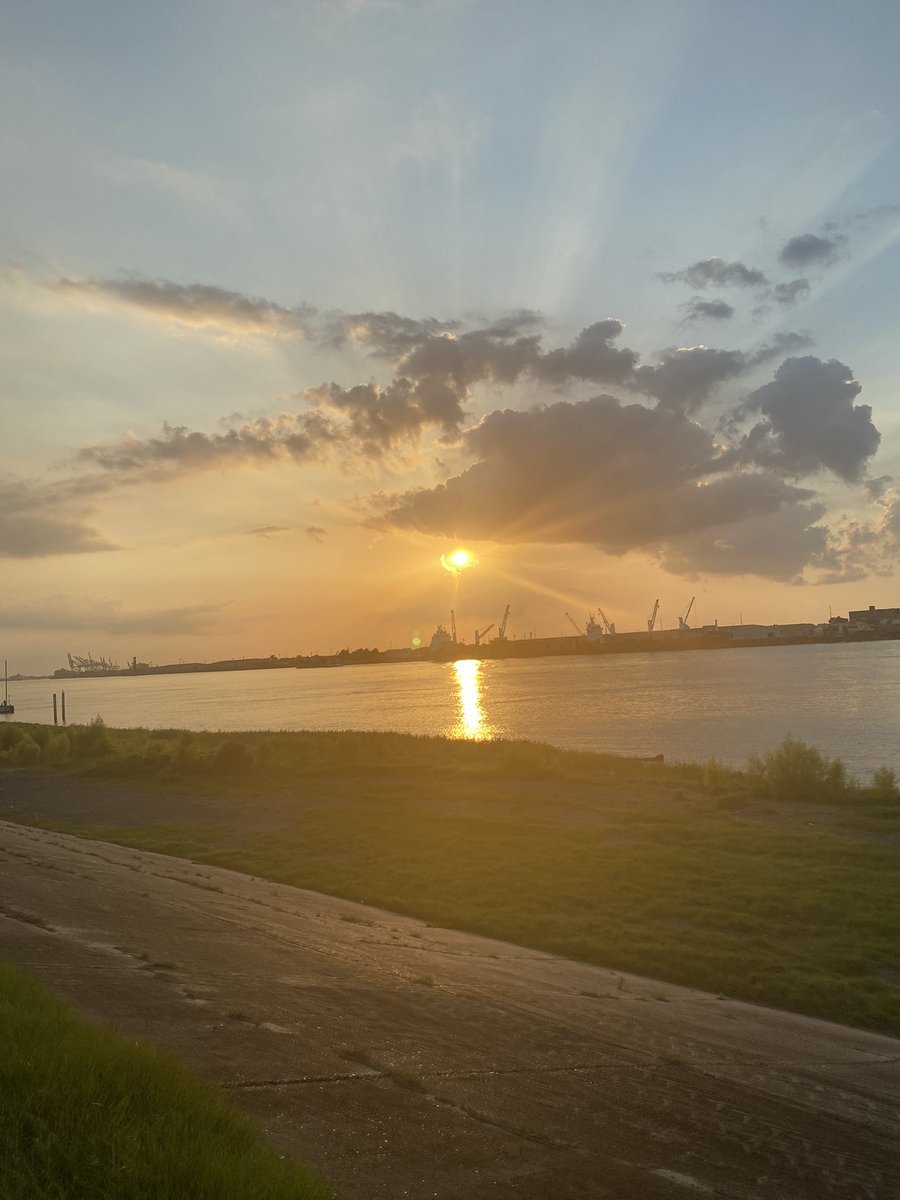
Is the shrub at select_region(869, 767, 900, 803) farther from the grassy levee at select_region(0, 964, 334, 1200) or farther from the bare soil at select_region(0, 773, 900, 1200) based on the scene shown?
the grassy levee at select_region(0, 964, 334, 1200)

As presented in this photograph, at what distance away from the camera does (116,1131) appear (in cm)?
447

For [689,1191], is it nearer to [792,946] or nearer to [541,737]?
[792,946]

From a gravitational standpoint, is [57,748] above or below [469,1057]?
below

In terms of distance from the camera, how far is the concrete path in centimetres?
549

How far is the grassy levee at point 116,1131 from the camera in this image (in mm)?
4145

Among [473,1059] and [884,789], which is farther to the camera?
[884,789]

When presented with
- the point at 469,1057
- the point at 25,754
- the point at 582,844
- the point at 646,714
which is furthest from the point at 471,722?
the point at 469,1057

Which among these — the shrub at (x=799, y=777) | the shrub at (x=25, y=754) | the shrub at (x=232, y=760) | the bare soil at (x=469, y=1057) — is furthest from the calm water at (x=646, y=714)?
the bare soil at (x=469, y=1057)

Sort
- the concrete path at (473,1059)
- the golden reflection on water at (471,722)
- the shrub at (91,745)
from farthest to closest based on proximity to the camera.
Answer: the golden reflection on water at (471,722) < the shrub at (91,745) < the concrete path at (473,1059)

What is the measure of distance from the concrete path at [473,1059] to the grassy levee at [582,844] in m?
1.62

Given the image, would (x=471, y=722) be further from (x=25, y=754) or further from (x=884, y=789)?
(x=884, y=789)

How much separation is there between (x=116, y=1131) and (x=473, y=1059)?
336 cm

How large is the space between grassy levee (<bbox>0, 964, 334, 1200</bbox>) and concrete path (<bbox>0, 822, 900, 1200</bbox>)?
1.94 feet

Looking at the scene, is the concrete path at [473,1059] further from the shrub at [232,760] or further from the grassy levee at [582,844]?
the shrub at [232,760]
